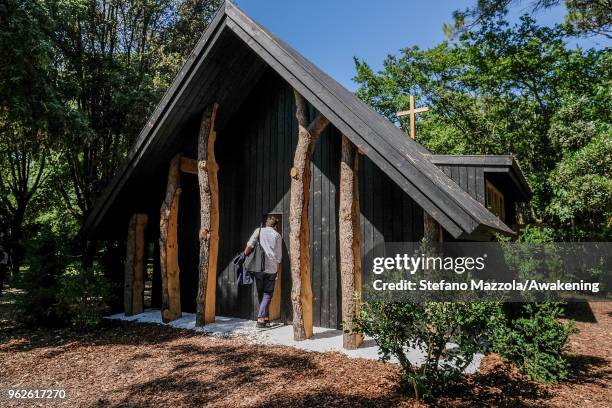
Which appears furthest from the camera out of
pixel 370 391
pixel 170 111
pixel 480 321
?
pixel 170 111

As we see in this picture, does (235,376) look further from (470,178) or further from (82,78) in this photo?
(82,78)

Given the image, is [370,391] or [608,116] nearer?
[370,391]

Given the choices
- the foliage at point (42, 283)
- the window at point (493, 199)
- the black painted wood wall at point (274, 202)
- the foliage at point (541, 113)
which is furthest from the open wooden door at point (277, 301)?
the foliage at point (541, 113)

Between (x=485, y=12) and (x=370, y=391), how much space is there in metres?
8.87

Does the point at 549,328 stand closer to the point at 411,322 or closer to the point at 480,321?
the point at 480,321

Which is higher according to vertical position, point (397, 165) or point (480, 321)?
point (397, 165)

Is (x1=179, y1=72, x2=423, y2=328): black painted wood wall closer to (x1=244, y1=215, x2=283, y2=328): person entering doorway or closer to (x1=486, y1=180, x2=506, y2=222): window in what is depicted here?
(x1=244, y1=215, x2=283, y2=328): person entering doorway

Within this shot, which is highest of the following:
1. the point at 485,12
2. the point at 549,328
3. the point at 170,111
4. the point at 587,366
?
the point at 485,12

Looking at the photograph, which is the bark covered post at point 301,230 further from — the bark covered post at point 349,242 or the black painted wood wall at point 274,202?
the black painted wood wall at point 274,202

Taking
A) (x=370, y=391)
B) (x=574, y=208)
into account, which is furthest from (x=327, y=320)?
(x=574, y=208)

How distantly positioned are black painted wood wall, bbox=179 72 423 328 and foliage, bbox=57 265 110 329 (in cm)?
201

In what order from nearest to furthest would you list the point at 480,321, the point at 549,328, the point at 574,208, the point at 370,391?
the point at 480,321 < the point at 370,391 < the point at 549,328 < the point at 574,208

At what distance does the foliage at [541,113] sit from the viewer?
12.6 m

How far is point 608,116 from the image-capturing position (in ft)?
44.6
